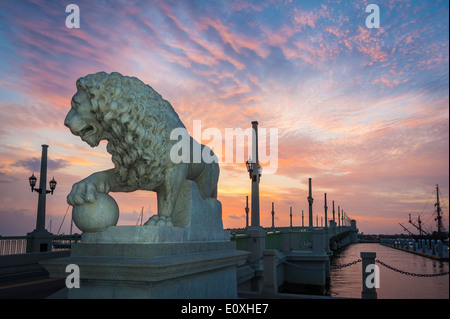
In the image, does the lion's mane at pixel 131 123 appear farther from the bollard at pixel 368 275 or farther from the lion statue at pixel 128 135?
the bollard at pixel 368 275

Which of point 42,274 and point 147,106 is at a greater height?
point 147,106

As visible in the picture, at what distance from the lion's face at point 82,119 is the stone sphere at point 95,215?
78 cm

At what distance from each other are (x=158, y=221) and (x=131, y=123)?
126cm

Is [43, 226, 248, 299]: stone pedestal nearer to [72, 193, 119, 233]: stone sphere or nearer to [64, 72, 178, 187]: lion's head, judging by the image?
[72, 193, 119, 233]: stone sphere

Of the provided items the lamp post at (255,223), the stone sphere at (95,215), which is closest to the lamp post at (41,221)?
the lamp post at (255,223)

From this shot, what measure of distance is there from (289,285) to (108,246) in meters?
15.6

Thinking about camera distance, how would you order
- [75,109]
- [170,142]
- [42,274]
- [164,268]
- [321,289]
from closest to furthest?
[164,268]
[75,109]
[170,142]
[42,274]
[321,289]

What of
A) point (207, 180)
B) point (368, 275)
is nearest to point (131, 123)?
point (207, 180)

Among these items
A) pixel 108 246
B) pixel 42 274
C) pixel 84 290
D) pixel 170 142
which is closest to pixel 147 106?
pixel 170 142

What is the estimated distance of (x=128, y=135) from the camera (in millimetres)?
4293

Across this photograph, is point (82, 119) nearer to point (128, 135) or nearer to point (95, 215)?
point (128, 135)

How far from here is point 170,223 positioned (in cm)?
455

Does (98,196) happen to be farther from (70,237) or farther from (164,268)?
(70,237)

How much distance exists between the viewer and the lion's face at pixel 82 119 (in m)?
4.28
